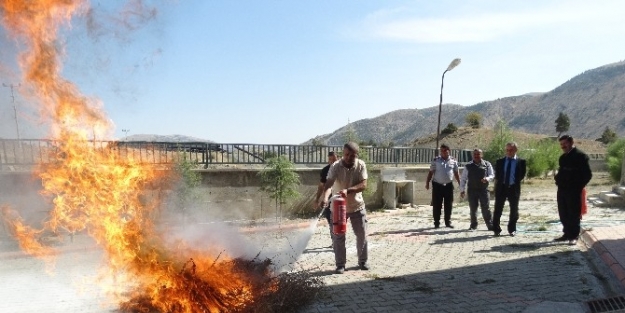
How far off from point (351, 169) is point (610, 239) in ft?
17.8

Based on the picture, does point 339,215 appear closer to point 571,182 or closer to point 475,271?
point 475,271

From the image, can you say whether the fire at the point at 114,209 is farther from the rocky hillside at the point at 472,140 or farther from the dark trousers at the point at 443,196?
the rocky hillside at the point at 472,140

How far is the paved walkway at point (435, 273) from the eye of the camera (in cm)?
518

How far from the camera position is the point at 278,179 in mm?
13508

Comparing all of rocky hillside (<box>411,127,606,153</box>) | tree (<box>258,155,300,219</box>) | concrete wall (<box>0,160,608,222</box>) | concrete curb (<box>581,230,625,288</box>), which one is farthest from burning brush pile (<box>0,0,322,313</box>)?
rocky hillside (<box>411,127,606,153</box>)

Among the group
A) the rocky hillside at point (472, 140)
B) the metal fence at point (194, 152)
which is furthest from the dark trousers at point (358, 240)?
the rocky hillside at point (472, 140)

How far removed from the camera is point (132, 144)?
494 inches

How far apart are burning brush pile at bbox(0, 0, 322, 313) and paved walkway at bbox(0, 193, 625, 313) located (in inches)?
17.2

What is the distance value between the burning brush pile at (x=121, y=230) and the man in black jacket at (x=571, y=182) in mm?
5332

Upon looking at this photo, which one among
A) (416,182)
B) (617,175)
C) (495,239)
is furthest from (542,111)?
(495,239)

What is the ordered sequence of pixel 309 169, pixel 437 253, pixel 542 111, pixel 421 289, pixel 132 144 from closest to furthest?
pixel 421 289, pixel 437 253, pixel 132 144, pixel 309 169, pixel 542 111

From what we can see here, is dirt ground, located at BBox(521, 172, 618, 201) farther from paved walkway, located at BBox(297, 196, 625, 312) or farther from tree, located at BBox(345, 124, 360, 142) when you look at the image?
paved walkway, located at BBox(297, 196, 625, 312)

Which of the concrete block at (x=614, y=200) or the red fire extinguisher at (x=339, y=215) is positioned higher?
the red fire extinguisher at (x=339, y=215)

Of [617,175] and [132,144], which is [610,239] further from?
[617,175]
